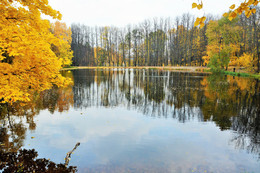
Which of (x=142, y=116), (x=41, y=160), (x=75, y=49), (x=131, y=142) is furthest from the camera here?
(x=75, y=49)

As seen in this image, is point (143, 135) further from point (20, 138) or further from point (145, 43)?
point (145, 43)

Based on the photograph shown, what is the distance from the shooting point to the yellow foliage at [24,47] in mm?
6465

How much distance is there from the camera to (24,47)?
6574 mm

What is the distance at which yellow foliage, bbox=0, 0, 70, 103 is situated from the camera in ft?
21.2

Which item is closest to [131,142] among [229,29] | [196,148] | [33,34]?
[196,148]

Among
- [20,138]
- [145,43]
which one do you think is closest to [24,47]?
[20,138]

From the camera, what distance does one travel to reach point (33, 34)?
23.7ft

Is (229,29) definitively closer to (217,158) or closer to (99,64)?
(217,158)

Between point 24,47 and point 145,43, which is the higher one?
point 145,43

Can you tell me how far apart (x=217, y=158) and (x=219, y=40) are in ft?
161

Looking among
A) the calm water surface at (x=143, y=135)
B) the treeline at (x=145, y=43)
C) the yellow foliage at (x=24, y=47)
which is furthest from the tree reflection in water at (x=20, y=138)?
the treeline at (x=145, y=43)

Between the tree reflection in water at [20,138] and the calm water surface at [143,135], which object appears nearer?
the tree reflection in water at [20,138]

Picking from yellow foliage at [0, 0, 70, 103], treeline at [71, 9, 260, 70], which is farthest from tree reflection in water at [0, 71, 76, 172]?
treeline at [71, 9, 260, 70]

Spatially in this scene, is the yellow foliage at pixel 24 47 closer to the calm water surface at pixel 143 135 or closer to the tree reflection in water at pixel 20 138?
the tree reflection in water at pixel 20 138
